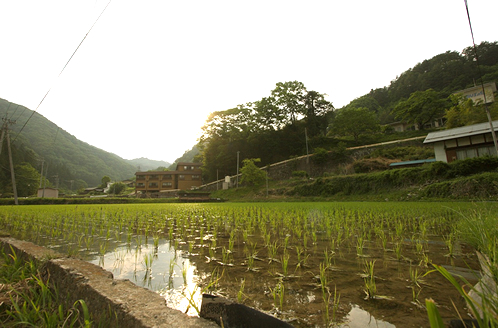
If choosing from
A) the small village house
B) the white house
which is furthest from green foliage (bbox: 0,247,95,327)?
the small village house

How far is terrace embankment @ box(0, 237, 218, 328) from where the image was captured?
Answer: 4.22 ft

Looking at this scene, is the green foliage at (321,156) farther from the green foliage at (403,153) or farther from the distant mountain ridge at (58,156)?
the distant mountain ridge at (58,156)

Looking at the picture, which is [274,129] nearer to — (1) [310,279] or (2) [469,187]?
(2) [469,187]

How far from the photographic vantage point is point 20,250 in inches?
109

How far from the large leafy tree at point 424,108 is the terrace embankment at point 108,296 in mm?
45686

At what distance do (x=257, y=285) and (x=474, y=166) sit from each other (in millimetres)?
16997

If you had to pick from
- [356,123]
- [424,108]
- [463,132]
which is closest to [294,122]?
[356,123]

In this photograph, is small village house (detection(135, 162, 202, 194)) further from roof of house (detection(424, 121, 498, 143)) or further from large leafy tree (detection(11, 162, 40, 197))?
roof of house (detection(424, 121, 498, 143))

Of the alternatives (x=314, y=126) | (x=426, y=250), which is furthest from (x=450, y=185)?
(x=314, y=126)

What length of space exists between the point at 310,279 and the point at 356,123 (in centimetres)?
3911

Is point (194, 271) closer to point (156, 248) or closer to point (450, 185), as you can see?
point (156, 248)

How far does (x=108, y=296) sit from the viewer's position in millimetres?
1567

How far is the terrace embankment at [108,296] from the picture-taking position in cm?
129

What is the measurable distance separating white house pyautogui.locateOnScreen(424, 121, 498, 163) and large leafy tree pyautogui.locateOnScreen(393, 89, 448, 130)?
23345 mm
